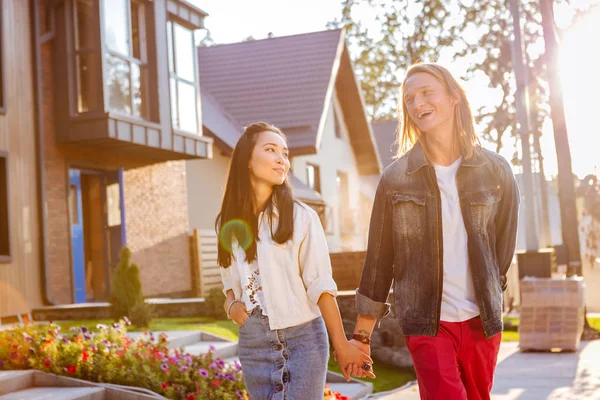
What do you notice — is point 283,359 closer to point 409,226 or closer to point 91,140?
point 409,226

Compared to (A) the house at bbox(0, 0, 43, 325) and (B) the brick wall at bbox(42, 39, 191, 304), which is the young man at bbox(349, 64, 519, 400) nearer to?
(A) the house at bbox(0, 0, 43, 325)

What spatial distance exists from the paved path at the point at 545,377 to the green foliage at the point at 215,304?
4.48 meters

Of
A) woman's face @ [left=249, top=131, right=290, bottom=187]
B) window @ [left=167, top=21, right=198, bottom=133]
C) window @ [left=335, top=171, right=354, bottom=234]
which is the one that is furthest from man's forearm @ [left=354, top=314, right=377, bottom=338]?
window @ [left=335, top=171, right=354, bottom=234]

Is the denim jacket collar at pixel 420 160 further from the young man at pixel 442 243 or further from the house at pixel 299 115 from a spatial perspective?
the house at pixel 299 115

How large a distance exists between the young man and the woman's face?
1.63ft

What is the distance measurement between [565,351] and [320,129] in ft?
42.3

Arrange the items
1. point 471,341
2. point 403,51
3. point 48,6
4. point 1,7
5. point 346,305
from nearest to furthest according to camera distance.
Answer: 1. point 471,341
2. point 346,305
3. point 1,7
4. point 48,6
5. point 403,51

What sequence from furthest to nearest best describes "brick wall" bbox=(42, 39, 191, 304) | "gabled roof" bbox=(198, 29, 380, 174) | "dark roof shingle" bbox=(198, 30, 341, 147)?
1. "dark roof shingle" bbox=(198, 30, 341, 147)
2. "gabled roof" bbox=(198, 29, 380, 174)
3. "brick wall" bbox=(42, 39, 191, 304)

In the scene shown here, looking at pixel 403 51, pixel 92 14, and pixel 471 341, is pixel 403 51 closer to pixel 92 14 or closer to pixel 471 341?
pixel 92 14

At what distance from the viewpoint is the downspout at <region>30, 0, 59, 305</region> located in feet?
52.2

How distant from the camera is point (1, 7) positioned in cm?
1541

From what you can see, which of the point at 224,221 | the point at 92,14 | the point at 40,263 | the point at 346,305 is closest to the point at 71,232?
the point at 40,263

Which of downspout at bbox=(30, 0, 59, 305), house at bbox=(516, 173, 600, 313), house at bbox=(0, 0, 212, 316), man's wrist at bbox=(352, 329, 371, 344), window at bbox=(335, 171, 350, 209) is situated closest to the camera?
man's wrist at bbox=(352, 329, 371, 344)

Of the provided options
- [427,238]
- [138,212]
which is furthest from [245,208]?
[138,212]
